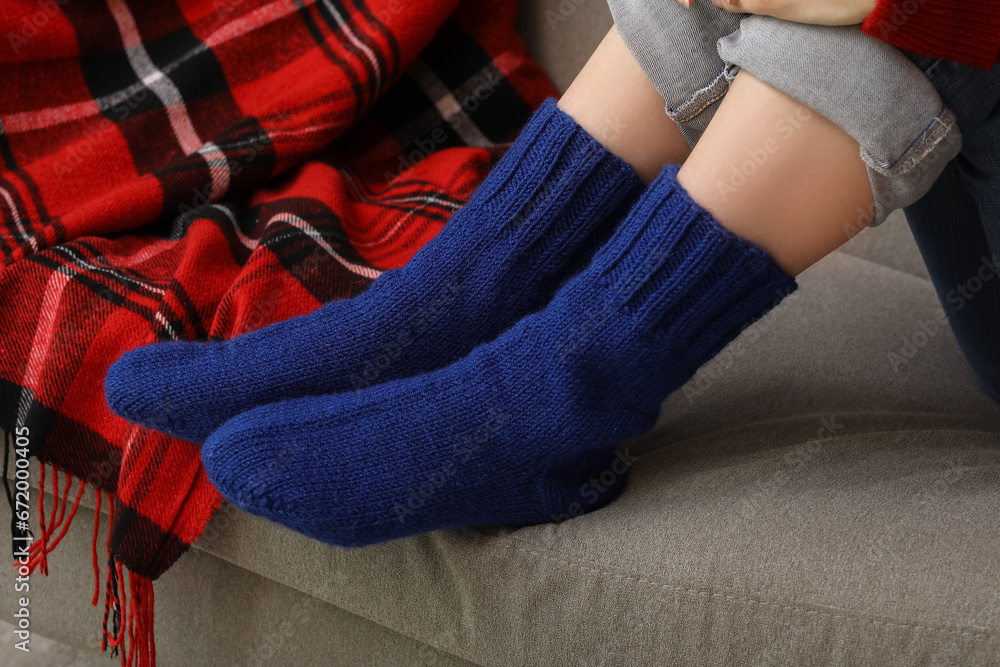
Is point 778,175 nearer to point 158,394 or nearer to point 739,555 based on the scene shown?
point 739,555

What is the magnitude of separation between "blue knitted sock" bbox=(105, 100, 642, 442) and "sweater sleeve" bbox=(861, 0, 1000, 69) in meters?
0.19

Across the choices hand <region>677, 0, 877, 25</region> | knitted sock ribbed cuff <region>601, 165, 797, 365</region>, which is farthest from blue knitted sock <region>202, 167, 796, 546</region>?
hand <region>677, 0, 877, 25</region>

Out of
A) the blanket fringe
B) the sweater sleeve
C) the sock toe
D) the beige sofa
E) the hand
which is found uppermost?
the hand

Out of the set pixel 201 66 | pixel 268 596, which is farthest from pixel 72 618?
pixel 201 66

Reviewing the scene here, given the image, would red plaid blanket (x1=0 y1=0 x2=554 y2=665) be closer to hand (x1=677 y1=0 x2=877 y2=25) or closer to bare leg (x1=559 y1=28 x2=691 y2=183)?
bare leg (x1=559 y1=28 x2=691 y2=183)

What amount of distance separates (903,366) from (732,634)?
379 millimetres

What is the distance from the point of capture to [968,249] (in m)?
0.65

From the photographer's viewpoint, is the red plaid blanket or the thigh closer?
the thigh

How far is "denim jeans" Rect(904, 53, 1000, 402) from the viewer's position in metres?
0.49

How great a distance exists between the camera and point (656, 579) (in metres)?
0.52

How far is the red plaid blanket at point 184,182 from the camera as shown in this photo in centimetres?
63

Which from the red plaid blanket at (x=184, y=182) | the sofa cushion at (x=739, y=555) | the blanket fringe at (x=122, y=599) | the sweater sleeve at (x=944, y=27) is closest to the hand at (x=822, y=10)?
the sweater sleeve at (x=944, y=27)

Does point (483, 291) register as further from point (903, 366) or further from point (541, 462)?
point (903, 366)

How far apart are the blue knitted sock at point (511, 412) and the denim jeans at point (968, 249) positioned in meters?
0.13
